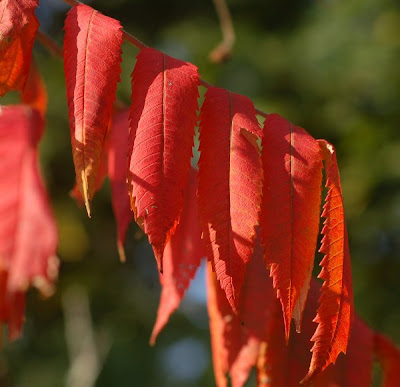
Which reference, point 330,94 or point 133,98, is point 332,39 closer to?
point 330,94

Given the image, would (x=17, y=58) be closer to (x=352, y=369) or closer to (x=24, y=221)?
(x=24, y=221)

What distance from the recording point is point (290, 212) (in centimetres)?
83

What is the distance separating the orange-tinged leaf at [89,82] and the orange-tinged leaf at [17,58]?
1.9 inches

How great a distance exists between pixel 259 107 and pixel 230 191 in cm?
231

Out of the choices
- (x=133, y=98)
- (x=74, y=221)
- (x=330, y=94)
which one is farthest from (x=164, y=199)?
(x=74, y=221)

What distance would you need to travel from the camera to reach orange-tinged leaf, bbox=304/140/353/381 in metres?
0.81

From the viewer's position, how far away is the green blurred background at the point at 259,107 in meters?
2.89

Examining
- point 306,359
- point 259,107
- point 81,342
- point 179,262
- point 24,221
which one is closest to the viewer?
point 24,221

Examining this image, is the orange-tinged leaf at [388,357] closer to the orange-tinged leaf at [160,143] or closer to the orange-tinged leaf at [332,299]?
the orange-tinged leaf at [332,299]

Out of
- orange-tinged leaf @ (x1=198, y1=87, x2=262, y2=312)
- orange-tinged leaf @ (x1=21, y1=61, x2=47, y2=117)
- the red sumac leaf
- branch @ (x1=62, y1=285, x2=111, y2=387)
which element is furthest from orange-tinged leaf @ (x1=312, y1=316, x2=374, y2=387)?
branch @ (x1=62, y1=285, x2=111, y2=387)

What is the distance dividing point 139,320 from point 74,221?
2.01 ft

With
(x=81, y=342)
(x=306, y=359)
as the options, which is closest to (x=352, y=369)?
(x=306, y=359)

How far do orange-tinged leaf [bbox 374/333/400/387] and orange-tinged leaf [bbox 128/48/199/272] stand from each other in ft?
1.80

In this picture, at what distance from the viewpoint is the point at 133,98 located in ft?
2.87
